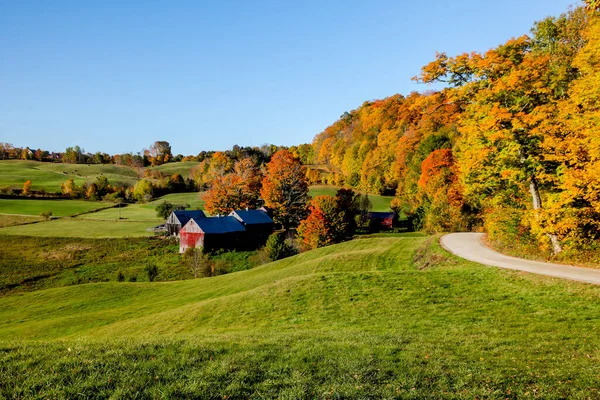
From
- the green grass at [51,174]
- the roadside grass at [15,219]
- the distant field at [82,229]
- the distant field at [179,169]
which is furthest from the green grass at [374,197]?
the roadside grass at [15,219]

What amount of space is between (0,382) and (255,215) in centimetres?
6599

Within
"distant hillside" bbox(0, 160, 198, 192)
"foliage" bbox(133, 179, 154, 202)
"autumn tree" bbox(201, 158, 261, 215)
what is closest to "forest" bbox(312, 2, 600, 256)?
"autumn tree" bbox(201, 158, 261, 215)

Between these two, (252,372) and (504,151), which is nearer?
(252,372)

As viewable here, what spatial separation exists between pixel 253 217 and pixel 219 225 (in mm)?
8838

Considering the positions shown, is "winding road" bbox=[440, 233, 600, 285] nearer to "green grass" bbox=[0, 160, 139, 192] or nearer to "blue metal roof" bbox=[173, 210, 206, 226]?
"blue metal roof" bbox=[173, 210, 206, 226]

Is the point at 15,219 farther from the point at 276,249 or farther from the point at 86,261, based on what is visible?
the point at 276,249

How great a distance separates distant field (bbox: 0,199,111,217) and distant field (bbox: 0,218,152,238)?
440 inches

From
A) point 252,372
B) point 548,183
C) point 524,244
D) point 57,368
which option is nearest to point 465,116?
point 548,183

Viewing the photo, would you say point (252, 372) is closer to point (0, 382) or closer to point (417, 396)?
point (417, 396)

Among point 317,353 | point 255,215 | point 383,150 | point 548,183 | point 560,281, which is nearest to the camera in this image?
point 317,353

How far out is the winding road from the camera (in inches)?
686

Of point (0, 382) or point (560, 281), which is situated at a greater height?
point (0, 382)

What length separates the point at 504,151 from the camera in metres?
21.2

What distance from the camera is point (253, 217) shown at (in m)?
71.8
